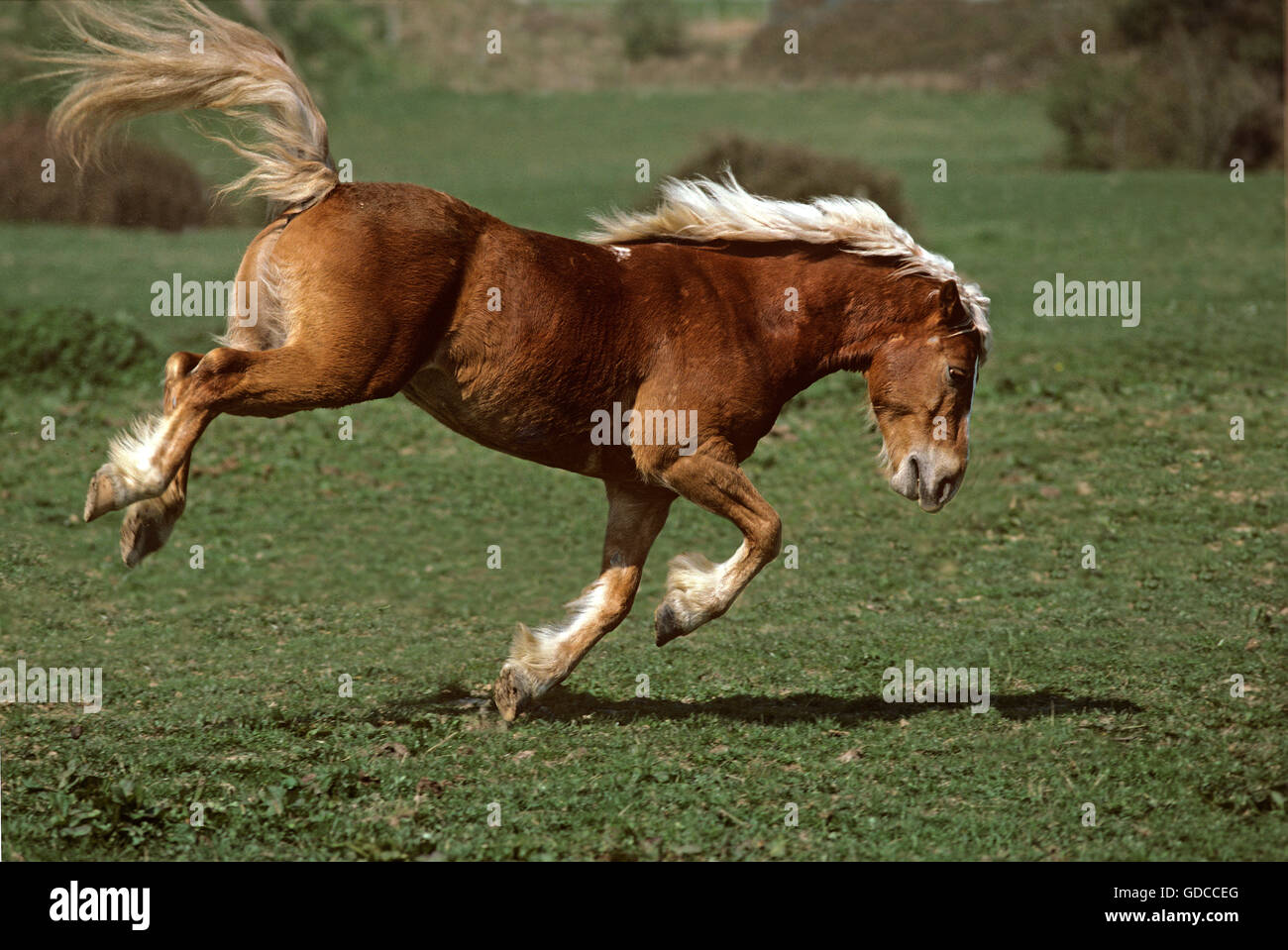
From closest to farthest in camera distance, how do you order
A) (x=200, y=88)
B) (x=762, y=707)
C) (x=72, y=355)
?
1. (x=200, y=88)
2. (x=762, y=707)
3. (x=72, y=355)

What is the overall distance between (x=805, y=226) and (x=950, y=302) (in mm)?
799

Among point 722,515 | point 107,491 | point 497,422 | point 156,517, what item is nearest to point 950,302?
point 722,515

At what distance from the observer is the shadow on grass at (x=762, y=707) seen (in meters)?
7.54

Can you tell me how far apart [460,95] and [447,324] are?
4058 cm

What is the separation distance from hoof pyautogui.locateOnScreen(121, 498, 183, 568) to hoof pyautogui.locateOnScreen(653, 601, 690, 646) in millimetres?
2232

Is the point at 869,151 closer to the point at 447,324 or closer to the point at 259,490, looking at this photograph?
the point at 259,490

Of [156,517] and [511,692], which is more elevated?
[156,517]

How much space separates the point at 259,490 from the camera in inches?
490

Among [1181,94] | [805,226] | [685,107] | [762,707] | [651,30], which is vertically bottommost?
[762,707]

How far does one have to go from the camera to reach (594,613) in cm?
720

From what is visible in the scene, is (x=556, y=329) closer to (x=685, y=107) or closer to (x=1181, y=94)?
(x=1181, y=94)

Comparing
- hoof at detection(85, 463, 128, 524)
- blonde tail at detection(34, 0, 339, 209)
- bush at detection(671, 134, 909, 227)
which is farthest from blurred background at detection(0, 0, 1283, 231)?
hoof at detection(85, 463, 128, 524)

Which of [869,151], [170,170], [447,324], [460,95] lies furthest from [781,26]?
[447,324]

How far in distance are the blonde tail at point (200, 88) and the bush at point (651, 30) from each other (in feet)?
171
